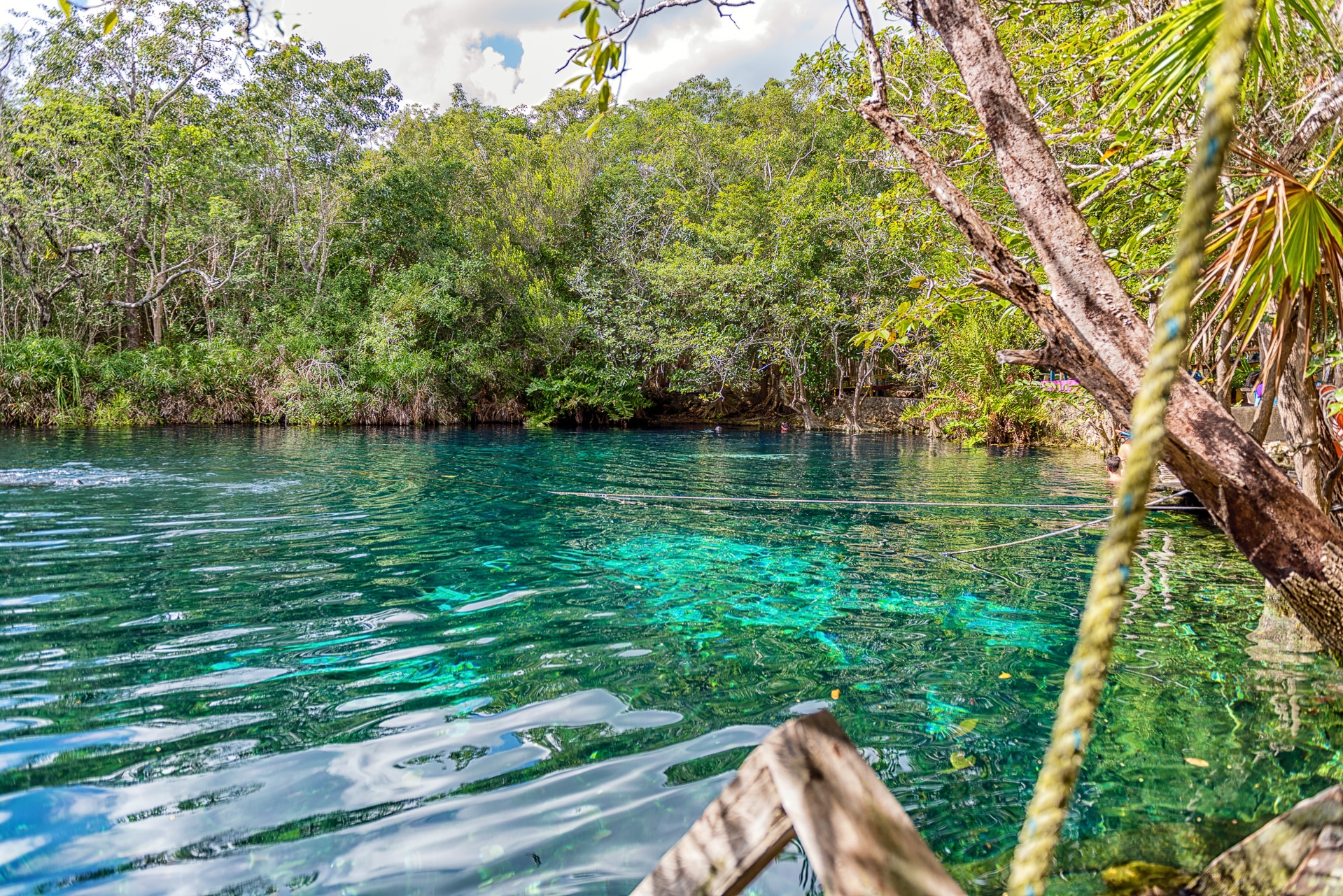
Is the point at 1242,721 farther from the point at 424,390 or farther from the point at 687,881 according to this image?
the point at 424,390

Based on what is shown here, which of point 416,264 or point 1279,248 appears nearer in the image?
point 1279,248

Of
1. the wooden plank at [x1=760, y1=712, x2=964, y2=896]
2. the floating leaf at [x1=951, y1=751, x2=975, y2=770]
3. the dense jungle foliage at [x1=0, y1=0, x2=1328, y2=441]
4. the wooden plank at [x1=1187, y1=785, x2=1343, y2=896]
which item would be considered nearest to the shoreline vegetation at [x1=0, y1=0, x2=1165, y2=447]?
the dense jungle foliage at [x1=0, y1=0, x2=1328, y2=441]

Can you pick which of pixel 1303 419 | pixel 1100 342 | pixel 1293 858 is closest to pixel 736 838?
pixel 1293 858

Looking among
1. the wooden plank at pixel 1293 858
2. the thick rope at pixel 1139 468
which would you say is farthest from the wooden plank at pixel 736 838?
the wooden plank at pixel 1293 858

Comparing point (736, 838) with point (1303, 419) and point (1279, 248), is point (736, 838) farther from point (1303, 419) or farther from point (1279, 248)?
point (1303, 419)

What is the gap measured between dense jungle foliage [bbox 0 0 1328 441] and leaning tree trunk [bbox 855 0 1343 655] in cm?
1345

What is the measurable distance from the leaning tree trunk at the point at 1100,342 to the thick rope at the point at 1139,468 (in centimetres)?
225

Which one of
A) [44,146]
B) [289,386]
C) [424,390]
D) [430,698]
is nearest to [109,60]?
[44,146]

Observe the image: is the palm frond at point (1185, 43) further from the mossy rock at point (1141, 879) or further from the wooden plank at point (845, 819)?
the wooden plank at point (845, 819)

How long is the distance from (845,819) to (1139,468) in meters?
0.56

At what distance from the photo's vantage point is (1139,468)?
0.70m

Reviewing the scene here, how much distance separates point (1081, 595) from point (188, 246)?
86.2 feet

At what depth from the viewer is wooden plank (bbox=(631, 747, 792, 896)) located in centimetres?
103

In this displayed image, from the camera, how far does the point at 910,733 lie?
124 inches
